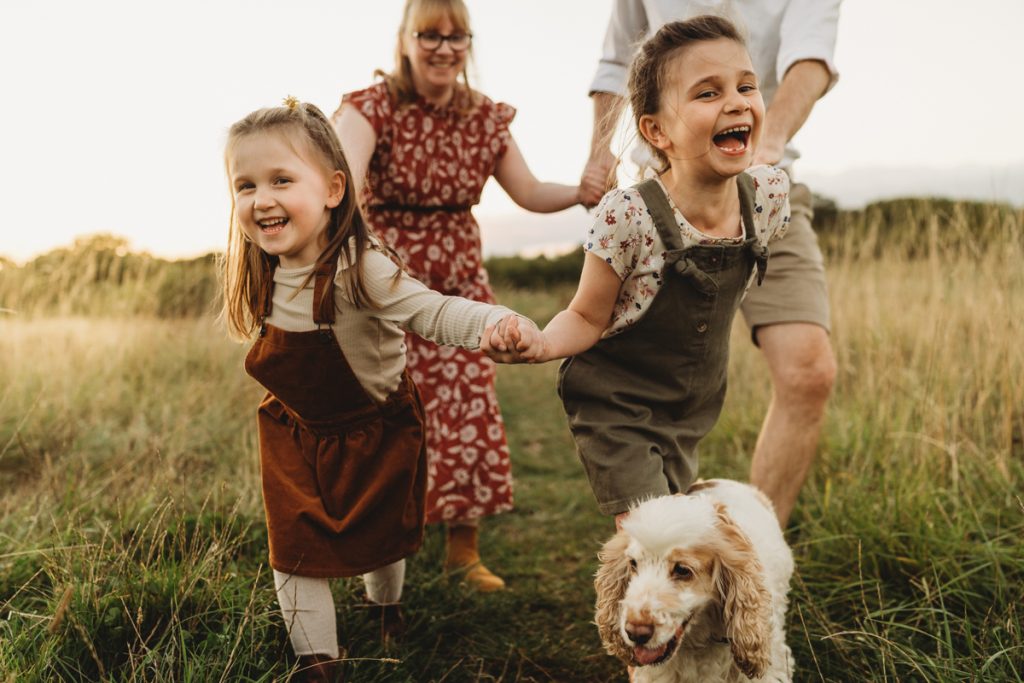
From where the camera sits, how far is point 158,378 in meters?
6.49

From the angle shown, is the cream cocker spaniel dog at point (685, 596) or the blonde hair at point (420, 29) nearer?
the cream cocker spaniel dog at point (685, 596)

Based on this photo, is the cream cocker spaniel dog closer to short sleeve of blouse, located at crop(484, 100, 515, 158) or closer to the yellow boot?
the yellow boot

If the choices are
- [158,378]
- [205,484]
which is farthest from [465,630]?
[158,378]

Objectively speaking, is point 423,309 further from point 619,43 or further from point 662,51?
point 619,43

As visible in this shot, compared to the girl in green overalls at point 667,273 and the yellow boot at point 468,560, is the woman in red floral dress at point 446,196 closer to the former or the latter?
the yellow boot at point 468,560

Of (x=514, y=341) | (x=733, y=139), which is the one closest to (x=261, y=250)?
(x=514, y=341)

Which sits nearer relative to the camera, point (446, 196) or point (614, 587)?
point (614, 587)

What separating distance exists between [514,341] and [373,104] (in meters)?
1.83

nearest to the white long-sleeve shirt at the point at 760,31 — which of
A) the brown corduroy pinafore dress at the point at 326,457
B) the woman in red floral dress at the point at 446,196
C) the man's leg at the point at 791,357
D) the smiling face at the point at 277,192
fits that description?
the man's leg at the point at 791,357

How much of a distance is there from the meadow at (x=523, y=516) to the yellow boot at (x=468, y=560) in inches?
3.4

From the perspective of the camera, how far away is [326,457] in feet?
8.91

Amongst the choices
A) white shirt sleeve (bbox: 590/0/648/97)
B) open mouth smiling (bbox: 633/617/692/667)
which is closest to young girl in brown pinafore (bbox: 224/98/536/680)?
open mouth smiling (bbox: 633/617/692/667)

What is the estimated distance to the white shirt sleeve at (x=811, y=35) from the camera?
312 cm

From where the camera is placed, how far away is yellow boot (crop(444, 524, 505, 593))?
3.63 metres
